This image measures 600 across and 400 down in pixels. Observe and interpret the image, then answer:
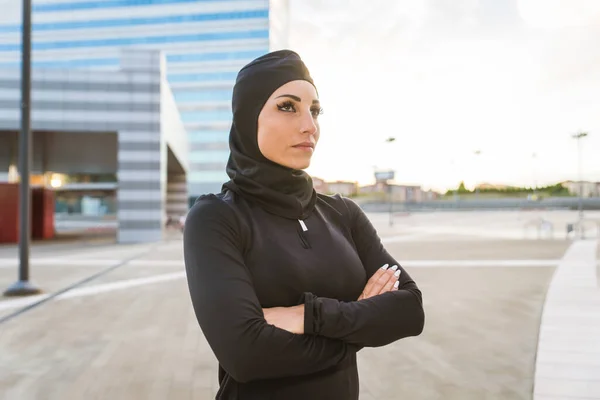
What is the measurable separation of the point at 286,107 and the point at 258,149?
183 millimetres

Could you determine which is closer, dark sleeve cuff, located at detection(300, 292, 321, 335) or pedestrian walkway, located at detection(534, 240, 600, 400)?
dark sleeve cuff, located at detection(300, 292, 321, 335)

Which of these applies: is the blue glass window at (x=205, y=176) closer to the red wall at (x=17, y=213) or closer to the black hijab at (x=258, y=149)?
the red wall at (x=17, y=213)

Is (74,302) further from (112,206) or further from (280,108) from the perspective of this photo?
(112,206)

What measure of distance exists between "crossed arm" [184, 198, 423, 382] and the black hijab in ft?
0.46

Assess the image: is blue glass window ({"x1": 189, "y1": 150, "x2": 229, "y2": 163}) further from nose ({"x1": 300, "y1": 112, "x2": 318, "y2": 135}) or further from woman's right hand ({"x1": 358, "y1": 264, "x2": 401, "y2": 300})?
nose ({"x1": 300, "y1": 112, "x2": 318, "y2": 135})

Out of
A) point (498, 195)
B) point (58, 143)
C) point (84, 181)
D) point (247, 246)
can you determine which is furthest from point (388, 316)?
point (498, 195)

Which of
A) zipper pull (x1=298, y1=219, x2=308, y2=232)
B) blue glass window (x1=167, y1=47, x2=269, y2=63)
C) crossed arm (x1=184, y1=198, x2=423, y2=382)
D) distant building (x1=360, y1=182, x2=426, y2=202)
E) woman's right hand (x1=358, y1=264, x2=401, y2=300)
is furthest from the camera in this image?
distant building (x1=360, y1=182, x2=426, y2=202)

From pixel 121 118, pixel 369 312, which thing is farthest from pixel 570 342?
pixel 121 118

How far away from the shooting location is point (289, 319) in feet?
4.65

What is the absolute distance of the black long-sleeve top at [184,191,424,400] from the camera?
136 centimetres

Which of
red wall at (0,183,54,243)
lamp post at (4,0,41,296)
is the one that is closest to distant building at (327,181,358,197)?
red wall at (0,183,54,243)

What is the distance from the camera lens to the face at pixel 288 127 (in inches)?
57.9

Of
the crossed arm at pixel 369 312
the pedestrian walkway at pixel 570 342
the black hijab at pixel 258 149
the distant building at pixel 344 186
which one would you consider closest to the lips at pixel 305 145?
the black hijab at pixel 258 149

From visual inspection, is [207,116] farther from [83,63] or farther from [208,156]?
[83,63]
